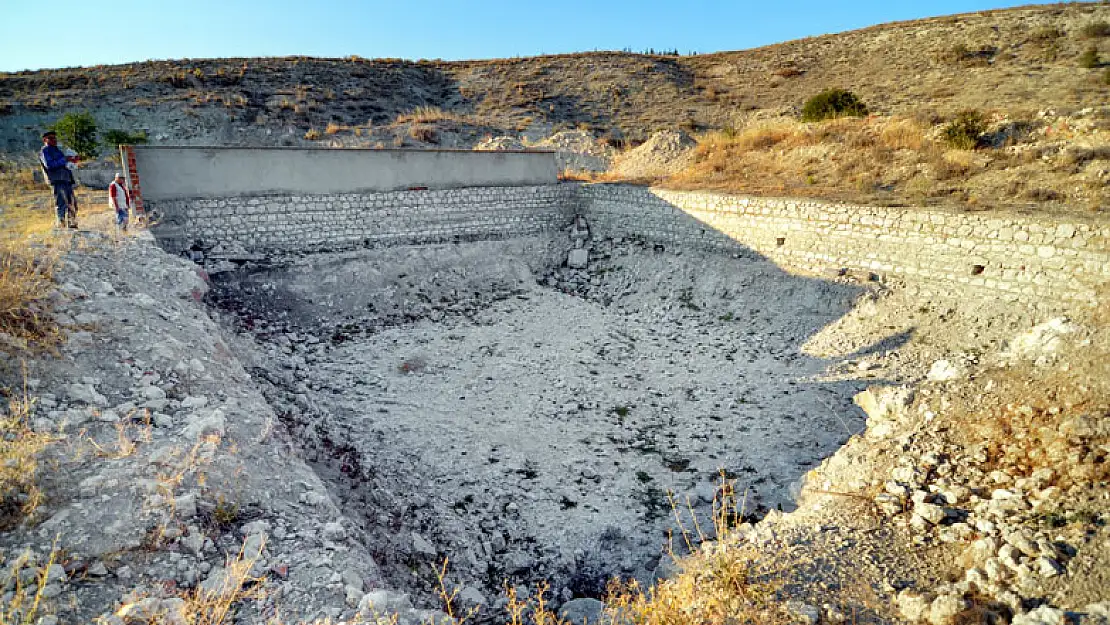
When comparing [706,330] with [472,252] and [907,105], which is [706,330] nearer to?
[472,252]

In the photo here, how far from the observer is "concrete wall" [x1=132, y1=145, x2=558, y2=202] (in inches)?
442

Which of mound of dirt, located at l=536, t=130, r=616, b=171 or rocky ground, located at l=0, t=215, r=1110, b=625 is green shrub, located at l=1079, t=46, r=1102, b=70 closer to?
mound of dirt, located at l=536, t=130, r=616, b=171

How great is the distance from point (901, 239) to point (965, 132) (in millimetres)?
4982

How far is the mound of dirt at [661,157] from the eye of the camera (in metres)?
18.0

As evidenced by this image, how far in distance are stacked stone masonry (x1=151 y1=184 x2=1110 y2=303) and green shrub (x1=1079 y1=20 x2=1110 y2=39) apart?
22.6 metres

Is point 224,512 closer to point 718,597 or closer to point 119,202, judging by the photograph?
point 718,597

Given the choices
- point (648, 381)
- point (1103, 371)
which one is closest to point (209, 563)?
point (648, 381)

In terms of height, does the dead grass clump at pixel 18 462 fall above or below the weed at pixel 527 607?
above

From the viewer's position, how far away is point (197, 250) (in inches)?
449

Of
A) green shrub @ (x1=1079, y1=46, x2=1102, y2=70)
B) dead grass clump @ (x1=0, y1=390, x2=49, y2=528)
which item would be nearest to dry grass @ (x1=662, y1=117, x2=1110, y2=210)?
green shrub @ (x1=1079, y1=46, x2=1102, y2=70)

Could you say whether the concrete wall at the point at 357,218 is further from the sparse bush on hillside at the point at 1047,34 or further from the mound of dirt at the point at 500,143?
the sparse bush on hillside at the point at 1047,34

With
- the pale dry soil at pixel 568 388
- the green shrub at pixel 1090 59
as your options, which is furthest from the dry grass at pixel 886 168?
the green shrub at pixel 1090 59

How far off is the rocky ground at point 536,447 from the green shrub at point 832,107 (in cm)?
1064

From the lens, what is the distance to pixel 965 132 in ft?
42.1
